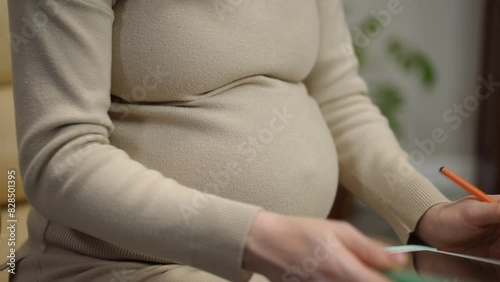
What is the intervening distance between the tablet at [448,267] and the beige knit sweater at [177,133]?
4.4 inches

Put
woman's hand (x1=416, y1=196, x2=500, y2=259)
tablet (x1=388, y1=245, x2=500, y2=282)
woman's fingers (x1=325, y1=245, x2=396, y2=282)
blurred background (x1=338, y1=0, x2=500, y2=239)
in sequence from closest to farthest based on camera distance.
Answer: woman's fingers (x1=325, y1=245, x2=396, y2=282) → tablet (x1=388, y1=245, x2=500, y2=282) → woman's hand (x1=416, y1=196, x2=500, y2=259) → blurred background (x1=338, y1=0, x2=500, y2=239)

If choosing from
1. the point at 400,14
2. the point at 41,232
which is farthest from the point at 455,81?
the point at 41,232

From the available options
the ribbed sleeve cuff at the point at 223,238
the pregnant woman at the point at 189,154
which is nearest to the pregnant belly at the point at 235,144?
the pregnant woman at the point at 189,154

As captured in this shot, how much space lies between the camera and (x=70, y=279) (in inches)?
24.1

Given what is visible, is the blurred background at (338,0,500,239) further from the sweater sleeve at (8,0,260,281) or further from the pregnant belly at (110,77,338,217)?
the sweater sleeve at (8,0,260,281)

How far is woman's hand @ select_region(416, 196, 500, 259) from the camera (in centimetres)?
68

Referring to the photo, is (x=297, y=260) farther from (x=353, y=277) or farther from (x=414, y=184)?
(x=414, y=184)

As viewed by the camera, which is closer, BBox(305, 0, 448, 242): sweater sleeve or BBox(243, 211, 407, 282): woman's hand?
BBox(243, 211, 407, 282): woman's hand

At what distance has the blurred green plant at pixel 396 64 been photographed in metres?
1.87

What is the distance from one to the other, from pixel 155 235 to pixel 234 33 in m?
0.24

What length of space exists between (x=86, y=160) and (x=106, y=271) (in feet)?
0.41

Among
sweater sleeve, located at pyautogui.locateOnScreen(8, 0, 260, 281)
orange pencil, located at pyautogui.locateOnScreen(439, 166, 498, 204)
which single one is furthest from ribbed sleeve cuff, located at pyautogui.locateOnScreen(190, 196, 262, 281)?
orange pencil, located at pyautogui.locateOnScreen(439, 166, 498, 204)

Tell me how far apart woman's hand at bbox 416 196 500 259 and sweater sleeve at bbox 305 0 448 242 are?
3cm

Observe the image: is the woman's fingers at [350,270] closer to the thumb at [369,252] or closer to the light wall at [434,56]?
the thumb at [369,252]
